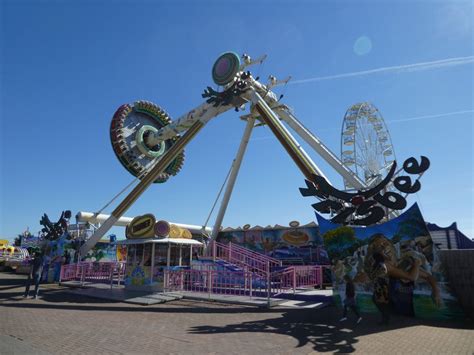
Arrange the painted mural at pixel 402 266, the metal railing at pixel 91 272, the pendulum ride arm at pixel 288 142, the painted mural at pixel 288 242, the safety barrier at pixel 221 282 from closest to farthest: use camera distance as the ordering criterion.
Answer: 1. the painted mural at pixel 402 266
2. the safety barrier at pixel 221 282
3. the pendulum ride arm at pixel 288 142
4. the metal railing at pixel 91 272
5. the painted mural at pixel 288 242

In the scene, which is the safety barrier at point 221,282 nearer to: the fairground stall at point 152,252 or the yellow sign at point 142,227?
the fairground stall at point 152,252

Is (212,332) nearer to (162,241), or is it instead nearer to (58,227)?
(162,241)

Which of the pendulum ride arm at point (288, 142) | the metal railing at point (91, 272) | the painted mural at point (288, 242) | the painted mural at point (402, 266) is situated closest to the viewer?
the painted mural at point (402, 266)

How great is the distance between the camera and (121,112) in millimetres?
26625

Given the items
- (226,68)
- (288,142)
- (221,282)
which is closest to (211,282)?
(221,282)

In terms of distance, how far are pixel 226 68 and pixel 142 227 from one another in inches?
495

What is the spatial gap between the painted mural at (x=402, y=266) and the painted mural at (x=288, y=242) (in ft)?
39.7

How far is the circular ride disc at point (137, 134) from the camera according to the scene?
26047 mm

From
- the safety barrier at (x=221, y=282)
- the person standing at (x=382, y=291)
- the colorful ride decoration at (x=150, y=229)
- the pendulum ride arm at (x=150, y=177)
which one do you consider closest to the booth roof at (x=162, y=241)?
the colorful ride decoration at (x=150, y=229)

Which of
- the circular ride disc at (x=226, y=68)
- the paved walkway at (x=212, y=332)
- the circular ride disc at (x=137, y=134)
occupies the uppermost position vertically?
the circular ride disc at (x=226, y=68)

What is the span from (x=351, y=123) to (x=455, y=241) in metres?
11.0

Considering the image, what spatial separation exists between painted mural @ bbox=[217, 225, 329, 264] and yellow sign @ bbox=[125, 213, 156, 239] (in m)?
11.7

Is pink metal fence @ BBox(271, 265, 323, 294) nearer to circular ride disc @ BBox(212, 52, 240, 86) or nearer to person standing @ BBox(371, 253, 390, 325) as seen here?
person standing @ BBox(371, 253, 390, 325)

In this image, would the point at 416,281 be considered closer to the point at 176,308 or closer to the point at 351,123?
the point at 176,308
